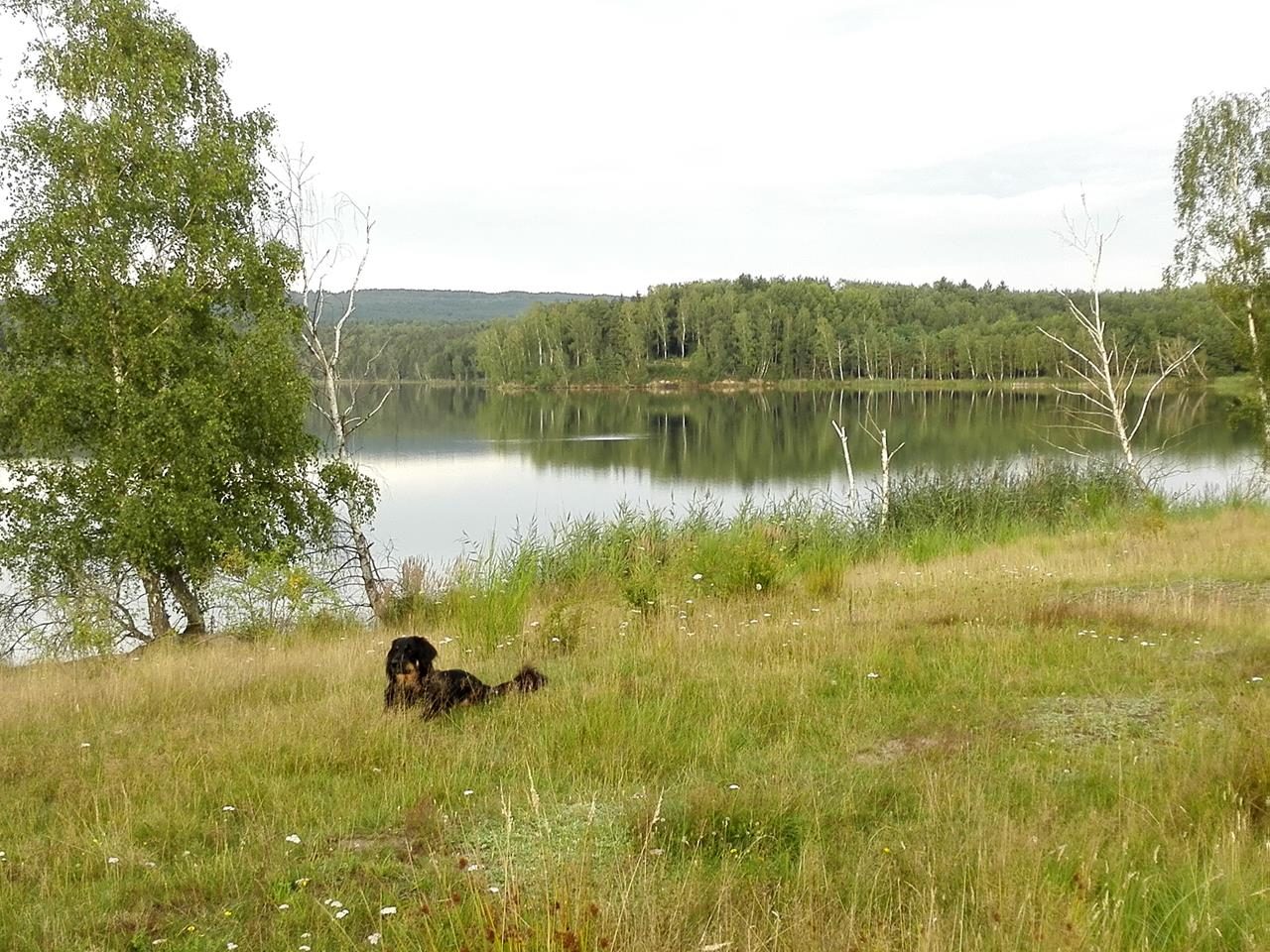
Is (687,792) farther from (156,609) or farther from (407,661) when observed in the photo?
(156,609)

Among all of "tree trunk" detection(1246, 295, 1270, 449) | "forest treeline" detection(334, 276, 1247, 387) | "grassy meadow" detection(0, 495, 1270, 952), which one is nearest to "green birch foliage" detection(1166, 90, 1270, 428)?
"tree trunk" detection(1246, 295, 1270, 449)

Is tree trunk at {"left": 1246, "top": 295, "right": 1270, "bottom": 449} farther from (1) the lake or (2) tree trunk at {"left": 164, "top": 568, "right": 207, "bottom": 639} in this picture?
(2) tree trunk at {"left": 164, "top": 568, "right": 207, "bottom": 639}

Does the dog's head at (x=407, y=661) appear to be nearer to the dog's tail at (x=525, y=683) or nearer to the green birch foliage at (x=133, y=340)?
the dog's tail at (x=525, y=683)

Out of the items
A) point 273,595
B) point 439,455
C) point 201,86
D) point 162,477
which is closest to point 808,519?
point 273,595

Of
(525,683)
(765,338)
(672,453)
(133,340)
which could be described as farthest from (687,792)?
(765,338)

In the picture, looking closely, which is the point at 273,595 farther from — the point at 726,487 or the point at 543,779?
the point at 726,487

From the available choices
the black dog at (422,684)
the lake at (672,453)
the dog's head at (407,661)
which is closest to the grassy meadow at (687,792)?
the black dog at (422,684)

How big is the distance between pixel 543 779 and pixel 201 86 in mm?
13805

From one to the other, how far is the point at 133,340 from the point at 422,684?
29.9ft

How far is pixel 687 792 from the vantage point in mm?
3887

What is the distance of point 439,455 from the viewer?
43062 millimetres

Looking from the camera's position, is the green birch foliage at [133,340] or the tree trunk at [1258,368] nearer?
the green birch foliage at [133,340]

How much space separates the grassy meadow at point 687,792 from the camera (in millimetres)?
2805

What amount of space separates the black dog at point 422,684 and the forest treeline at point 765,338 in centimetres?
9834
